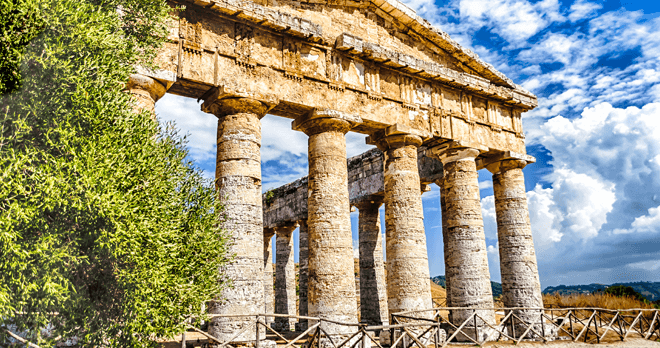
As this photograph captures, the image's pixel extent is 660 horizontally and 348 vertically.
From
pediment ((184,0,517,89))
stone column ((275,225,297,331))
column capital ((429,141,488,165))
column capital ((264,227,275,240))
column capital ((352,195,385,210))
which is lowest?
stone column ((275,225,297,331))

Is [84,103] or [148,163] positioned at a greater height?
[84,103]

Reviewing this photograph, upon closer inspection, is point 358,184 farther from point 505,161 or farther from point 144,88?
point 144,88

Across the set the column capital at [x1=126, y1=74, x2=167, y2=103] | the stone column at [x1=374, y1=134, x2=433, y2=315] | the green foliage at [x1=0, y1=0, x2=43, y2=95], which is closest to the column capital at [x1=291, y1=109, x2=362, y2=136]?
the stone column at [x1=374, y1=134, x2=433, y2=315]

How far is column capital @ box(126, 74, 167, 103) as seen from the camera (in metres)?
9.55

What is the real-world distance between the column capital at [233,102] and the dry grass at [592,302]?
52.0 ft

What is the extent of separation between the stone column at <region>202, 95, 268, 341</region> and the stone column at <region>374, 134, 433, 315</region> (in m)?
3.92

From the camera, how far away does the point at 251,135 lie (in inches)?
429

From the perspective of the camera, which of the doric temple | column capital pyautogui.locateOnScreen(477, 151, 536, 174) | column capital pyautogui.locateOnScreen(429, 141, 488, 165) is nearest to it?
the doric temple

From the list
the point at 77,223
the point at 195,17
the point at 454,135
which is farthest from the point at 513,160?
the point at 77,223

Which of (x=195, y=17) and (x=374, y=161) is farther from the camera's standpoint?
(x=374, y=161)

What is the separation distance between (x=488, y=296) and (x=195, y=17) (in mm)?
10955

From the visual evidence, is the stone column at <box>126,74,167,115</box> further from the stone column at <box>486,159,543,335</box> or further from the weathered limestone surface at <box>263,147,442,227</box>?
the stone column at <box>486,159,543,335</box>

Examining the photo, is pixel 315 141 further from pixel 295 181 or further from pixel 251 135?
pixel 295 181

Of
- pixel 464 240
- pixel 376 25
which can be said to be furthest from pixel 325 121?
pixel 464 240
